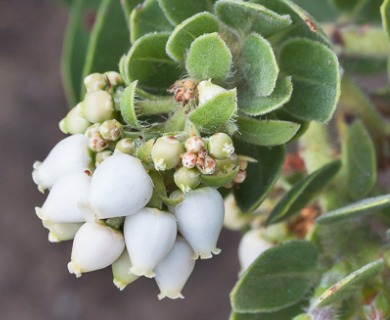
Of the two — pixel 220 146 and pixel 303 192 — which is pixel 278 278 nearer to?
pixel 303 192

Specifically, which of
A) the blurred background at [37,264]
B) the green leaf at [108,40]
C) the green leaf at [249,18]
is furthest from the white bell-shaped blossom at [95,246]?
the blurred background at [37,264]

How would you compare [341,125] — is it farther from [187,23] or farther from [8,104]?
[8,104]

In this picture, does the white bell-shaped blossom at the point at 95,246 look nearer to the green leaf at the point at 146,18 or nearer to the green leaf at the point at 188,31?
the green leaf at the point at 188,31

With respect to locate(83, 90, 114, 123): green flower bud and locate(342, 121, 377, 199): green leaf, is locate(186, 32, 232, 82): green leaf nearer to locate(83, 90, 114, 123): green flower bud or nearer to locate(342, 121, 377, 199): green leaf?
locate(83, 90, 114, 123): green flower bud

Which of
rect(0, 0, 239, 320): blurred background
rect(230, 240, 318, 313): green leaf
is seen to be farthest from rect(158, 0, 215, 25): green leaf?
rect(0, 0, 239, 320): blurred background

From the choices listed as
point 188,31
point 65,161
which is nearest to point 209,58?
point 188,31
